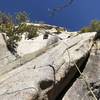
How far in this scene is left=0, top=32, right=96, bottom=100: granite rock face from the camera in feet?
45.2

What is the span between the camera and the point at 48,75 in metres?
15.1

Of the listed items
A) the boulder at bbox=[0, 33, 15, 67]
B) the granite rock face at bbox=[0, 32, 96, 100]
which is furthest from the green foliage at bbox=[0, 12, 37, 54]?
the granite rock face at bbox=[0, 32, 96, 100]

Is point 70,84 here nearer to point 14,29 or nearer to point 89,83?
point 89,83

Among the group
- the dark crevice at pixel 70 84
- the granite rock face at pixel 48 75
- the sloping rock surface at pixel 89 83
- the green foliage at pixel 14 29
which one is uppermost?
the granite rock face at pixel 48 75

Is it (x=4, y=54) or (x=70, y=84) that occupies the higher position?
(x=70, y=84)

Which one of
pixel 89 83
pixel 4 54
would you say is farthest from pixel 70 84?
pixel 4 54

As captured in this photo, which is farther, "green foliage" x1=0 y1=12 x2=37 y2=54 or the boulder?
"green foliage" x1=0 y1=12 x2=37 y2=54

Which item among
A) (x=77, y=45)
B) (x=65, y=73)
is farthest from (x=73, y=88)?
(x=77, y=45)

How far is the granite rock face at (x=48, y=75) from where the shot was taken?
13789 millimetres

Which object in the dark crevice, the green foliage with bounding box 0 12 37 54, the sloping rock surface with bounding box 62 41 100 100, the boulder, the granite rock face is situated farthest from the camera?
the green foliage with bounding box 0 12 37 54

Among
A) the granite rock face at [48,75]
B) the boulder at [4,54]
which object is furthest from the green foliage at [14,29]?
the granite rock face at [48,75]

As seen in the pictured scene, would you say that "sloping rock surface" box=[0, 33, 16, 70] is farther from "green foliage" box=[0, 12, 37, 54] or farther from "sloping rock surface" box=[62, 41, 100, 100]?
"sloping rock surface" box=[62, 41, 100, 100]

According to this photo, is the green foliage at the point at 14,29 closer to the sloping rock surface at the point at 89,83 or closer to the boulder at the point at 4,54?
the boulder at the point at 4,54

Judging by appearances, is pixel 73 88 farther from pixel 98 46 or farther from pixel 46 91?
pixel 98 46
